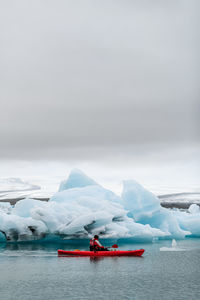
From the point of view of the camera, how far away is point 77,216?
30266mm

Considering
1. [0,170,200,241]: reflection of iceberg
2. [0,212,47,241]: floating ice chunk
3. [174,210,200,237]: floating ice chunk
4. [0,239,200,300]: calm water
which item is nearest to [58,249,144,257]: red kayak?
[0,239,200,300]: calm water

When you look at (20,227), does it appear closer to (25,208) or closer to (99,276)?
(25,208)

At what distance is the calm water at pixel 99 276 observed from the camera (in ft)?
50.1

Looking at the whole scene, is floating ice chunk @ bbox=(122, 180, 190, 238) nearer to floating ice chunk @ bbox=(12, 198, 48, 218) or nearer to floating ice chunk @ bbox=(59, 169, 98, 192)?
floating ice chunk @ bbox=(59, 169, 98, 192)

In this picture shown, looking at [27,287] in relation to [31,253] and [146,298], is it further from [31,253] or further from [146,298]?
[31,253]

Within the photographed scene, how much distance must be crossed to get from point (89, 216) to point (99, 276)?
9605 mm

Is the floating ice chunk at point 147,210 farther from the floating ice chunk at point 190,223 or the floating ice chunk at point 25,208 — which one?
the floating ice chunk at point 25,208

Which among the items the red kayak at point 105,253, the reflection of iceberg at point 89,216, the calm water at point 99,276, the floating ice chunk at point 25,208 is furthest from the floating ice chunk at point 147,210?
the red kayak at point 105,253

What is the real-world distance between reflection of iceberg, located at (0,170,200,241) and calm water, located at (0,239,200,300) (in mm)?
2873

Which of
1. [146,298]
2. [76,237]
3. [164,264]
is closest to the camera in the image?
[146,298]

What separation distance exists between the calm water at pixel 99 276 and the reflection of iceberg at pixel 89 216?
2.87 meters

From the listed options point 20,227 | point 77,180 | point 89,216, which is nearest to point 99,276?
point 89,216

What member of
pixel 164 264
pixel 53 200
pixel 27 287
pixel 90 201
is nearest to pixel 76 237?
pixel 90 201

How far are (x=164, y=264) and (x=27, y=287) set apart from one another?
8.64 metres
